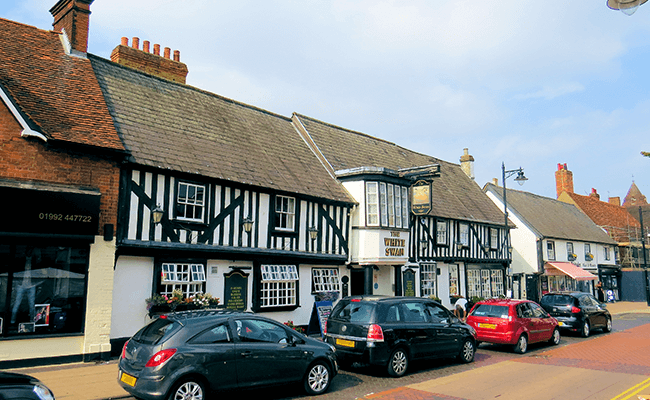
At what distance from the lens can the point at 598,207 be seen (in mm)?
Result: 45719

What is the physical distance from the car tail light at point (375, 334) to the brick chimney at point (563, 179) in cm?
4141

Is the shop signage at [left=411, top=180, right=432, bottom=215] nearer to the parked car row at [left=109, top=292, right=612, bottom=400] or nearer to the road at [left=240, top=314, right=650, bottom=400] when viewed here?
the road at [left=240, top=314, right=650, bottom=400]

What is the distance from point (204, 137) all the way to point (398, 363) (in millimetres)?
9864

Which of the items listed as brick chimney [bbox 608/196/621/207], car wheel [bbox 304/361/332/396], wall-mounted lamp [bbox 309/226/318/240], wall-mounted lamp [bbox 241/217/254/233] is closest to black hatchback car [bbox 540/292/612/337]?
wall-mounted lamp [bbox 309/226/318/240]

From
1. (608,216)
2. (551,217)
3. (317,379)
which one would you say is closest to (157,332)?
(317,379)

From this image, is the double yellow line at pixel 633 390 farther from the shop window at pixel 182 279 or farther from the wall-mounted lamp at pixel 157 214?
the wall-mounted lamp at pixel 157 214

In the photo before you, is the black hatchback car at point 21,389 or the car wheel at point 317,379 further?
the car wheel at point 317,379

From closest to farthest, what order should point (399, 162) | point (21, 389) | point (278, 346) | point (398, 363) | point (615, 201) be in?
1. point (21, 389)
2. point (278, 346)
3. point (398, 363)
4. point (399, 162)
5. point (615, 201)

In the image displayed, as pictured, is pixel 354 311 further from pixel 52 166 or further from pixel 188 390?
pixel 52 166

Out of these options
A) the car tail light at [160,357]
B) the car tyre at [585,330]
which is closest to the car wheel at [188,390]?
the car tail light at [160,357]

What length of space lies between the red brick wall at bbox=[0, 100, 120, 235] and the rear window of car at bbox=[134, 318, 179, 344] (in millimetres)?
4583

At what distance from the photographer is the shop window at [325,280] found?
17.1m

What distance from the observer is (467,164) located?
31.8 meters

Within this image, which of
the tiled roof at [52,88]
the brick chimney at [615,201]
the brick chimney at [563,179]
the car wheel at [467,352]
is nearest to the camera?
the tiled roof at [52,88]
